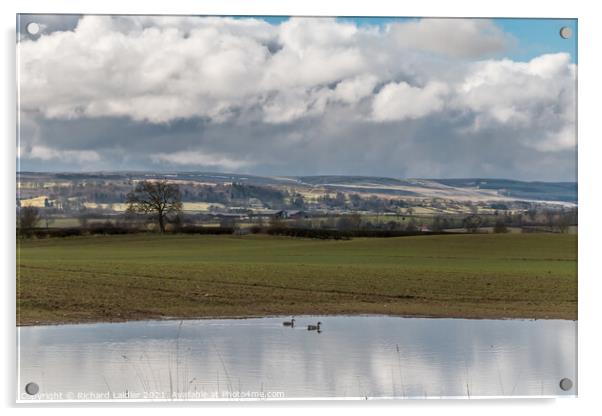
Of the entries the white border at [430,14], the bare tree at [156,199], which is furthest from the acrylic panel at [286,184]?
the white border at [430,14]

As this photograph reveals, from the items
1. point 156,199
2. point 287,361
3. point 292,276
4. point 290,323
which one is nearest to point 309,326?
point 290,323

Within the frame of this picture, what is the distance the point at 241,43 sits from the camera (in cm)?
960

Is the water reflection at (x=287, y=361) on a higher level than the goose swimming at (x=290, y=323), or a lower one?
lower

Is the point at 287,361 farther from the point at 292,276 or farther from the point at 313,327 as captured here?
the point at 292,276

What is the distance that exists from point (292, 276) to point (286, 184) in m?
3.31

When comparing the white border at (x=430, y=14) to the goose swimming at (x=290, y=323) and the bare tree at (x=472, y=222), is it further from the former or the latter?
the goose swimming at (x=290, y=323)

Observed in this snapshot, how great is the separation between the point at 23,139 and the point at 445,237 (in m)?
5.22

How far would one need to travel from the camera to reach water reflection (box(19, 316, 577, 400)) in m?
9.19

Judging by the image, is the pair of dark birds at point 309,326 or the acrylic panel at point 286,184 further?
the pair of dark birds at point 309,326

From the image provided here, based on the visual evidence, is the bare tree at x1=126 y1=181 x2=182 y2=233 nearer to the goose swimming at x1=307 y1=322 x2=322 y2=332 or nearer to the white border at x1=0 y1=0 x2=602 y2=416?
the white border at x1=0 y1=0 x2=602 y2=416

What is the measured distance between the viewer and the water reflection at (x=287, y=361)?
9.19 metres

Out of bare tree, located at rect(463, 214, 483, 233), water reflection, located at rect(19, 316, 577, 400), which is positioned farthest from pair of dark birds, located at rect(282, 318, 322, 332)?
bare tree, located at rect(463, 214, 483, 233)

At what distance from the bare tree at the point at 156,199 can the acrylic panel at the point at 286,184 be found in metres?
0.02
